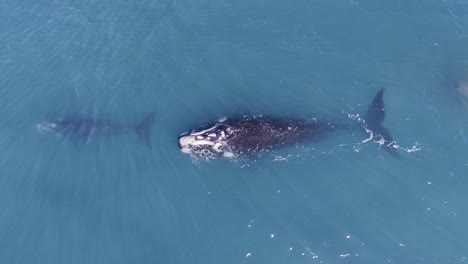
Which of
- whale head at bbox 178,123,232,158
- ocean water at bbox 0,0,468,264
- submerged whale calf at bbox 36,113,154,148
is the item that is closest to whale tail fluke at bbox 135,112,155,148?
submerged whale calf at bbox 36,113,154,148

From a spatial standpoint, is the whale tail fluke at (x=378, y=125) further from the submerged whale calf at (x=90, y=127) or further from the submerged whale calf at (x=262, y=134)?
the submerged whale calf at (x=90, y=127)

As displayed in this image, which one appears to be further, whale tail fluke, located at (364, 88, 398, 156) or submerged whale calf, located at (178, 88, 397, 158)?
submerged whale calf, located at (178, 88, 397, 158)

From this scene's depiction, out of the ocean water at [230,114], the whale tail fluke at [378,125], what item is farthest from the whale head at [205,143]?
the whale tail fluke at [378,125]

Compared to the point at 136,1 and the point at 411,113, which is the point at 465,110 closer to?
the point at 411,113

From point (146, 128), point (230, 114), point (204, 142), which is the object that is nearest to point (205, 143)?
point (204, 142)

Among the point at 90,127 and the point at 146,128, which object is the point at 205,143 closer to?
the point at 146,128

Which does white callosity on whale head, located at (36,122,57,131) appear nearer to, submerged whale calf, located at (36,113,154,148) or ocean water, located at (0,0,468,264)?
submerged whale calf, located at (36,113,154,148)
